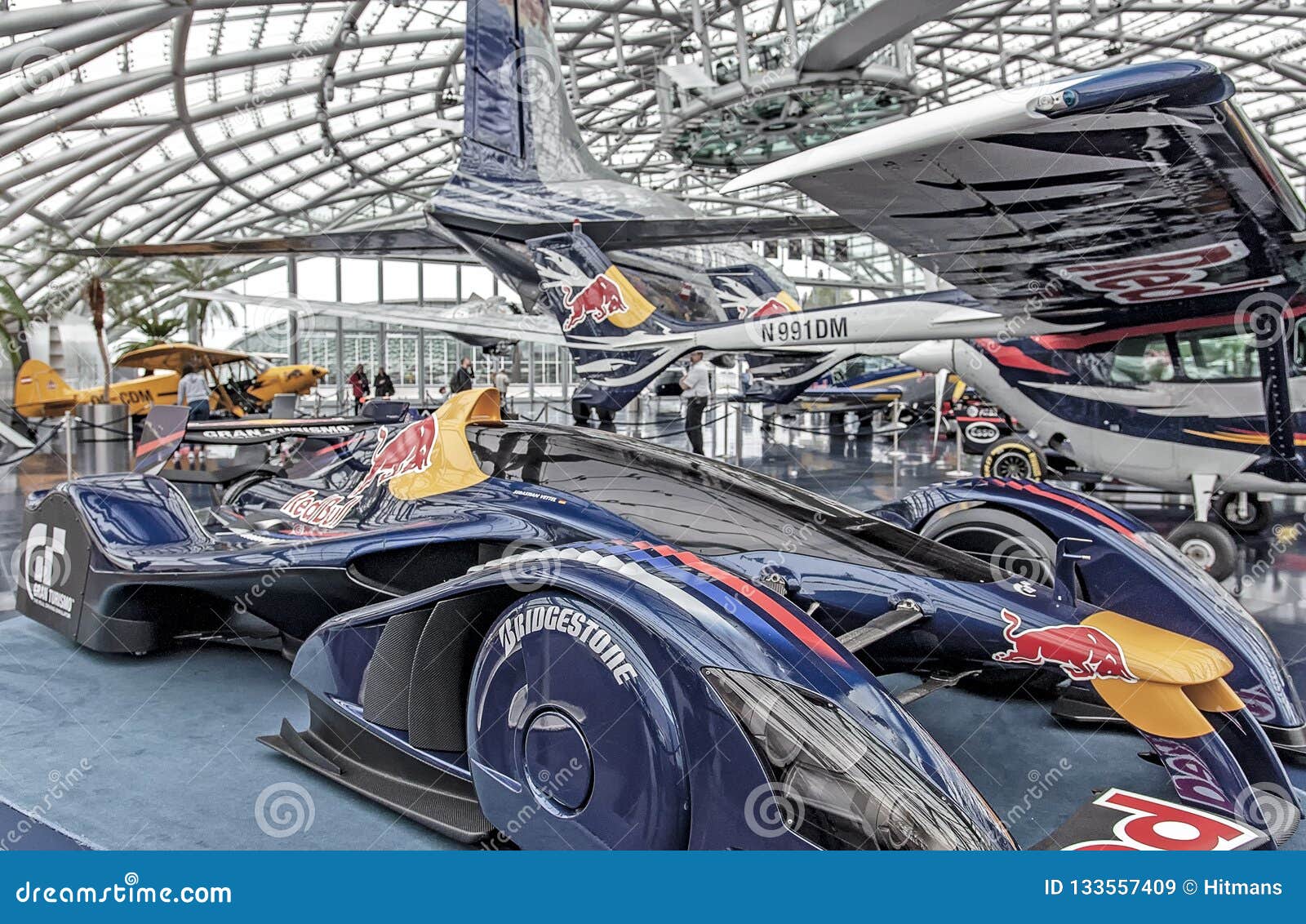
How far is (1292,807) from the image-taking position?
247 cm

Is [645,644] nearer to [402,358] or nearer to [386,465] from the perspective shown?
[386,465]

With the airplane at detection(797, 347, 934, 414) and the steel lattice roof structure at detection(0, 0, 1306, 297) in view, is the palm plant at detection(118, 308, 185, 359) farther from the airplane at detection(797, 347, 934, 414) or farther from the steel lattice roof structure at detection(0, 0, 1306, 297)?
the airplane at detection(797, 347, 934, 414)

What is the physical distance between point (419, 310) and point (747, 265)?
254 inches

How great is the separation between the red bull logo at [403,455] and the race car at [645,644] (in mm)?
15

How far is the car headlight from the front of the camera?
5.85ft

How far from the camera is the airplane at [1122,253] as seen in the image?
4.45 meters

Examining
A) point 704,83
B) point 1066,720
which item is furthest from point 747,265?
point 1066,720

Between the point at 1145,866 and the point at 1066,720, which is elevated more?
the point at 1145,866

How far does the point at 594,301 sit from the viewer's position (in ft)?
39.0

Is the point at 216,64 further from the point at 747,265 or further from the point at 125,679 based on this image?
the point at 125,679

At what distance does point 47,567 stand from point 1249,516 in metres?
8.90
